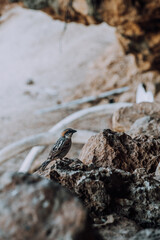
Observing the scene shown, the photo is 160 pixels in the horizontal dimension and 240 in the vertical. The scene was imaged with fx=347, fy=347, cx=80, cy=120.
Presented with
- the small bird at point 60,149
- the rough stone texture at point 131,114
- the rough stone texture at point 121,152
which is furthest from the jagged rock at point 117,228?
the rough stone texture at point 131,114

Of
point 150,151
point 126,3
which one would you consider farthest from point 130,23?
point 150,151

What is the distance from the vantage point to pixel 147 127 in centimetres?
232

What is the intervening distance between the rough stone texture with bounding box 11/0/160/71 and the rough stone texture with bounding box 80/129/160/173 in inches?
150

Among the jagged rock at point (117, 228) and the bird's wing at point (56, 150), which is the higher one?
the jagged rock at point (117, 228)

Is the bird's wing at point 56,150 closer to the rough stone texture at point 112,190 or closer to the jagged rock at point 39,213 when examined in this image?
the rough stone texture at point 112,190

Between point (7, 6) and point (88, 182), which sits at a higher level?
point (88, 182)

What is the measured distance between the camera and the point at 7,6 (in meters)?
14.8

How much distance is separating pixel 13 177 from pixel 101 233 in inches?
14.4

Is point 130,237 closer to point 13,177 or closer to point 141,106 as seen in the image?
point 13,177

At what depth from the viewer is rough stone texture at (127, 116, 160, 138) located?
227 cm

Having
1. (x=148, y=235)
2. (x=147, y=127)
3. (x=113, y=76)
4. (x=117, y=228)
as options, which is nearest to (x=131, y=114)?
(x=147, y=127)

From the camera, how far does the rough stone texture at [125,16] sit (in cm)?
528

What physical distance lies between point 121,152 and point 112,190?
17.6 inches

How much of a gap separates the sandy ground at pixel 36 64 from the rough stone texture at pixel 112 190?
4995mm
